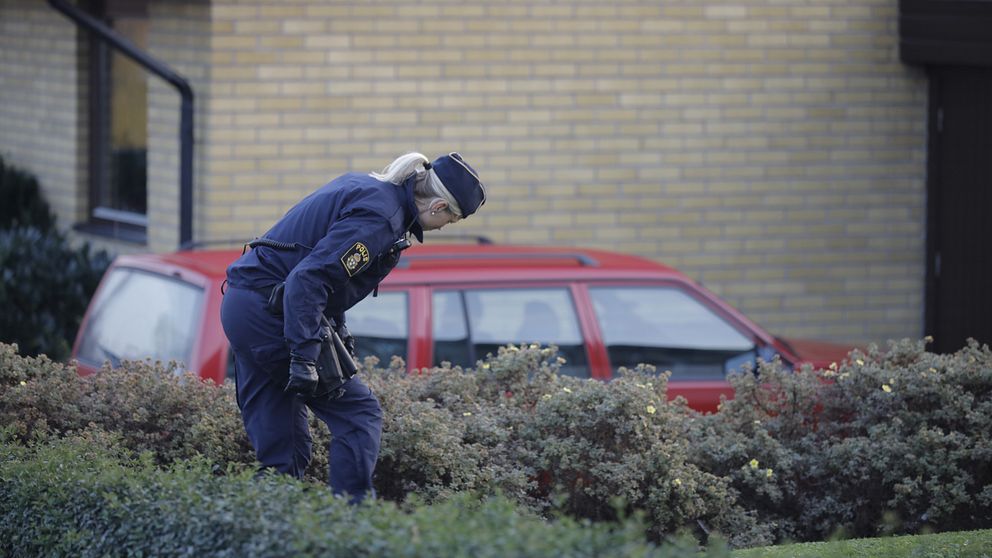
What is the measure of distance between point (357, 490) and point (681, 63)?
5915 mm

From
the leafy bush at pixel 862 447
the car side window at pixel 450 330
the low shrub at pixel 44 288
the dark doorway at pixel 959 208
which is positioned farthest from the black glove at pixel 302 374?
the dark doorway at pixel 959 208

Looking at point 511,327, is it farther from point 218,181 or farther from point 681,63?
point 681,63

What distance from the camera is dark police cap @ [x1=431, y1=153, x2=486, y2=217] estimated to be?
191 inches

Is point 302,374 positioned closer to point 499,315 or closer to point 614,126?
point 499,315

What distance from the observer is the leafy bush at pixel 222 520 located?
330 centimetres

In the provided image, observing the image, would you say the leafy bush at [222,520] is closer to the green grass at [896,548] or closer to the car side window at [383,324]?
the green grass at [896,548]

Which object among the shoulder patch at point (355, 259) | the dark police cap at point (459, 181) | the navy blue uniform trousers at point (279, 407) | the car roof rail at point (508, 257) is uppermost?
the dark police cap at point (459, 181)

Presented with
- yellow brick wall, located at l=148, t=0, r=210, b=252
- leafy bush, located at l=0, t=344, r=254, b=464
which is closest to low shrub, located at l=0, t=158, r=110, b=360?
yellow brick wall, located at l=148, t=0, r=210, b=252

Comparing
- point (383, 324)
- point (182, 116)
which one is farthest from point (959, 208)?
point (182, 116)

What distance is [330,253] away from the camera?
4.61 meters

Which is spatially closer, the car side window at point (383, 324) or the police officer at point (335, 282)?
the police officer at point (335, 282)

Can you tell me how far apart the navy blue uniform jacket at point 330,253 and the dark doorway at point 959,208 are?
6336mm

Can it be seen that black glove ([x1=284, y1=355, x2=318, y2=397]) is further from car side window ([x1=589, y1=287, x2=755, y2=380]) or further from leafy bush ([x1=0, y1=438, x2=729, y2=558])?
car side window ([x1=589, y1=287, x2=755, y2=380])

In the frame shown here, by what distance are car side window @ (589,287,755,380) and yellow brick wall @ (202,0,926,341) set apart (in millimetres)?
2720
